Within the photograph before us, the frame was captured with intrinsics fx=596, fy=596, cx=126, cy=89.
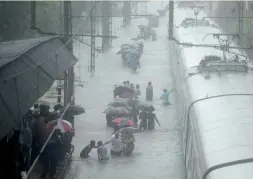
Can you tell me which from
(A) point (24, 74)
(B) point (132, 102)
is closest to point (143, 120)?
(B) point (132, 102)

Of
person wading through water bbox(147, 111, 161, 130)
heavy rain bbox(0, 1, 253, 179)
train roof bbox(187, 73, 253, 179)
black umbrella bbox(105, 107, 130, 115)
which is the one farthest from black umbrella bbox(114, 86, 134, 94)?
train roof bbox(187, 73, 253, 179)

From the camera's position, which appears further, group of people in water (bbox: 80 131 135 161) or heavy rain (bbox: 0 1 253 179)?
group of people in water (bbox: 80 131 135 161)

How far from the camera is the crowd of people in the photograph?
973cm

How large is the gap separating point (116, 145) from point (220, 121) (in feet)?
20.4

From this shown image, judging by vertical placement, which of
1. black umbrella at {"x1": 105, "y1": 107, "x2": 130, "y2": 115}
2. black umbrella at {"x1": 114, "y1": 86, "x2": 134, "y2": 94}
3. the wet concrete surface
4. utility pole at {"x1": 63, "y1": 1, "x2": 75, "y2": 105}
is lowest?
the wet concrete surface

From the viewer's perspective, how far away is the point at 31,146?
12.0 m

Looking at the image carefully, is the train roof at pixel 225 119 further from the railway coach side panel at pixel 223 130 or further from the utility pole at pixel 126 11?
the utility pole at pixel 126 11

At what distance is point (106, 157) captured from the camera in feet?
46.7

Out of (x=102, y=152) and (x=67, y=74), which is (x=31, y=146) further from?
(x=67, y=74)

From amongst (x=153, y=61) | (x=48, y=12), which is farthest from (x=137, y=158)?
(x=48, y=12)

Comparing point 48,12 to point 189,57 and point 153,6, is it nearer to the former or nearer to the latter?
point 189,57

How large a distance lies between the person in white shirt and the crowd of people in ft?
4.86

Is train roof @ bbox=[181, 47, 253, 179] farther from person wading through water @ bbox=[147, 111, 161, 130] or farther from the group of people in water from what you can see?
person wading through water @ bbox=[147, 111, 161, 130]

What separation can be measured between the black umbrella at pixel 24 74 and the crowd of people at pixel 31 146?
42 centimetres
